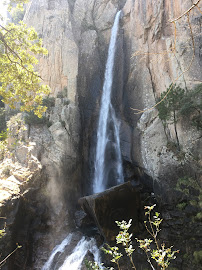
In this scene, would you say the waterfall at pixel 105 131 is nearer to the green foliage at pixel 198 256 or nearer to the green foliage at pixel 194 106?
the green foliage at pixel 194 106

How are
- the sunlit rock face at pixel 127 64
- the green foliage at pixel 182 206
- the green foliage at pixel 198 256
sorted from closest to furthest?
the green foliage at pixel 198 256
the green foliage at pixel 182 206
the sunlit rock face at pixel 127 64

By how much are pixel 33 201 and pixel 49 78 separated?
34.7 feet

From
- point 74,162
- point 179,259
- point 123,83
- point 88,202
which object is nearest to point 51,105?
point 74,162

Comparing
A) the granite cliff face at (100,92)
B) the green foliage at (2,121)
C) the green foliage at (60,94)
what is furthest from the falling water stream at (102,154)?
the green foliage at (2,121)

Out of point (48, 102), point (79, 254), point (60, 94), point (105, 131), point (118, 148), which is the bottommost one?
point (79, 254)

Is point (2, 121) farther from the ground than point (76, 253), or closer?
farther from the ground

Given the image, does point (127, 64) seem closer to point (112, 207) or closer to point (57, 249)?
point (112, 207)

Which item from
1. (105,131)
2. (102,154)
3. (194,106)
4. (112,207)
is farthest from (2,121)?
(194,106)

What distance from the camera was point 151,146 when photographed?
Result: 45.4 ft

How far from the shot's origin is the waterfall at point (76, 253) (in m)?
9.84

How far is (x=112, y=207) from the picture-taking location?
11.1 meters

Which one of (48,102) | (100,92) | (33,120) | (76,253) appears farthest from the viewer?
(100,92)

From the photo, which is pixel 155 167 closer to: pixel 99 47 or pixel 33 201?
pixel 33 201

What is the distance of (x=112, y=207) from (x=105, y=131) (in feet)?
22.9
